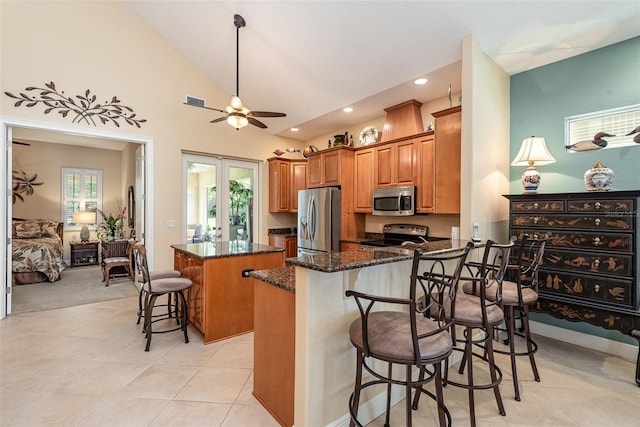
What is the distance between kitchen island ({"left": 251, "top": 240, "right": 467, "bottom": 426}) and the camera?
154 centimetres

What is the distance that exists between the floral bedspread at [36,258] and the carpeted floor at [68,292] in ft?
0.81

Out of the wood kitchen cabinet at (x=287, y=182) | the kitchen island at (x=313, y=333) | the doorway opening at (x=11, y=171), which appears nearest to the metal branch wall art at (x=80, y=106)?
the doorway opening at (x=11, y=171)

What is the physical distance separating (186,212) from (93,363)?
2.79 metres

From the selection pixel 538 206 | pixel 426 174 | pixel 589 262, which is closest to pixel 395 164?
pixel 426 174

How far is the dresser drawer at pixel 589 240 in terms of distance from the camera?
7.64 ft

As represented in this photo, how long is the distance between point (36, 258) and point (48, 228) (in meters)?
1.54

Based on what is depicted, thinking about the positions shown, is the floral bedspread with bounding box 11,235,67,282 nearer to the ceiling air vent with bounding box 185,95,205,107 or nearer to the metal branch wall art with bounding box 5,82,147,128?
the metal branch wall art with bounding box 5,82,147,128

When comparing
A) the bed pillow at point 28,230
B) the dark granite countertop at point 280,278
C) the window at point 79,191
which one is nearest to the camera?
the dark granite countertop at point 280,278

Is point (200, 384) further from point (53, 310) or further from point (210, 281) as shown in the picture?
point (53, 310)

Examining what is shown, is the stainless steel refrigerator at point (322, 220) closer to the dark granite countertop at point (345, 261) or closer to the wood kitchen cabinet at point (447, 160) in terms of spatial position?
the wood kitchen cabinet at point (447, 160)

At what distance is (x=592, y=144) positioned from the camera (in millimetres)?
2924

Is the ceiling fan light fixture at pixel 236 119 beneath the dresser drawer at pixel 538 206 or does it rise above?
above

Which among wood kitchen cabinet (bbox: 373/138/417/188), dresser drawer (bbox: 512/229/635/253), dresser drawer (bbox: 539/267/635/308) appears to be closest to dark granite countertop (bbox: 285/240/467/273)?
dresser drawer (bbox: 512/229/635/253)

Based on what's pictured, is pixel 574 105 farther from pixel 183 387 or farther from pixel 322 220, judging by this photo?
pixel 183 387
